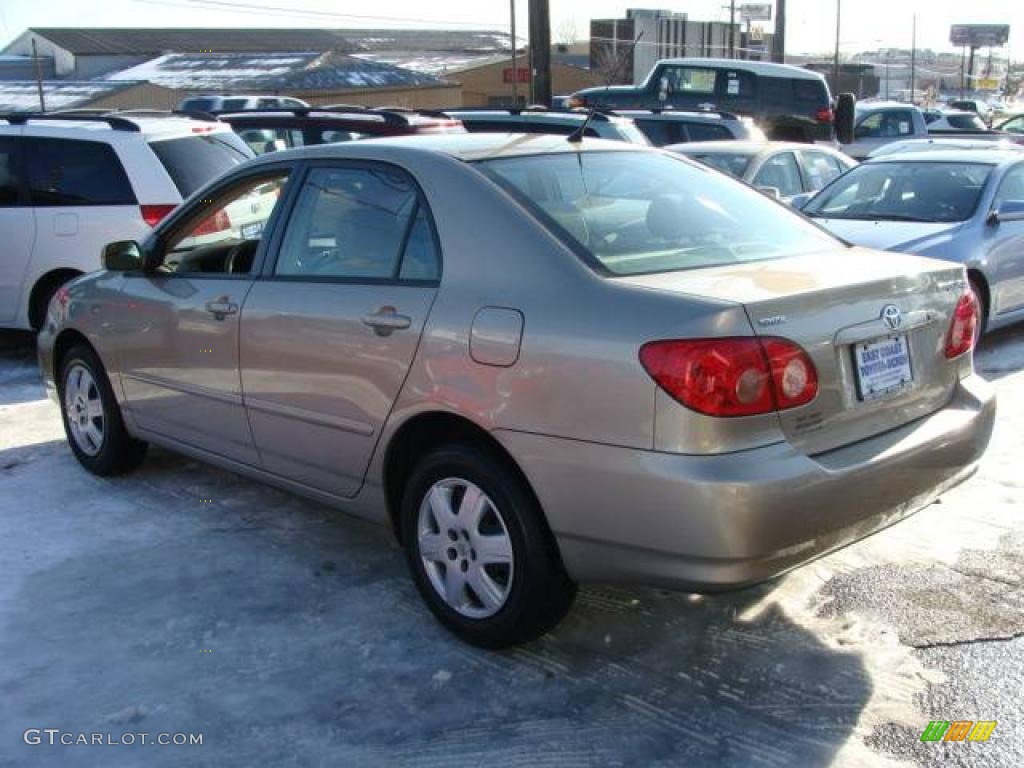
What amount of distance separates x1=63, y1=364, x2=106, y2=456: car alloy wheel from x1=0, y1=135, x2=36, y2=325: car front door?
2823mm

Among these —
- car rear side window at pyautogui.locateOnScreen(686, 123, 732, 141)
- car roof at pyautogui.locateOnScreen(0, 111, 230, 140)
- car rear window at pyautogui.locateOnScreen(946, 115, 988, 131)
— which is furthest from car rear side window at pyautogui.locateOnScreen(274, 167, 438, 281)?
car rear window at pyautogui.locateOnScreen(946, 115, 988, 131)

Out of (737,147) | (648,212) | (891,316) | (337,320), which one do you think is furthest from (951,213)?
(337,320)

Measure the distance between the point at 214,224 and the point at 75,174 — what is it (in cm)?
353

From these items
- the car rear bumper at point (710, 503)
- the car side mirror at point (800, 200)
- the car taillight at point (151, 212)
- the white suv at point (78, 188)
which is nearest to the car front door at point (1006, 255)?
the car side mirror at point (800, 200)

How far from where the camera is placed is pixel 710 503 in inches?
118

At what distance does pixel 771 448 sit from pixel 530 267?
92cm

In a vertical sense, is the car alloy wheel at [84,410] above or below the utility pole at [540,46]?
below

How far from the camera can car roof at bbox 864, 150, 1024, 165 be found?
8523 mm

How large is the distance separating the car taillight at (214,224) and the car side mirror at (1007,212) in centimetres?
544

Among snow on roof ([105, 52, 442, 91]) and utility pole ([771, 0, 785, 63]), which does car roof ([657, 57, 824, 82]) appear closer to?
utility pole ([771, 0, 785, 63])

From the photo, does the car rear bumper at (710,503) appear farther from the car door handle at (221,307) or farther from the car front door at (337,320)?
the car door handle at (221,307)

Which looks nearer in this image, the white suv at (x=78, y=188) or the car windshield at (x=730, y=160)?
the white suv at (x=78, y=188)

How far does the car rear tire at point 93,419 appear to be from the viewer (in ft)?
17.9

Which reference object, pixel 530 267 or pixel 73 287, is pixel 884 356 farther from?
pixel 73 287
